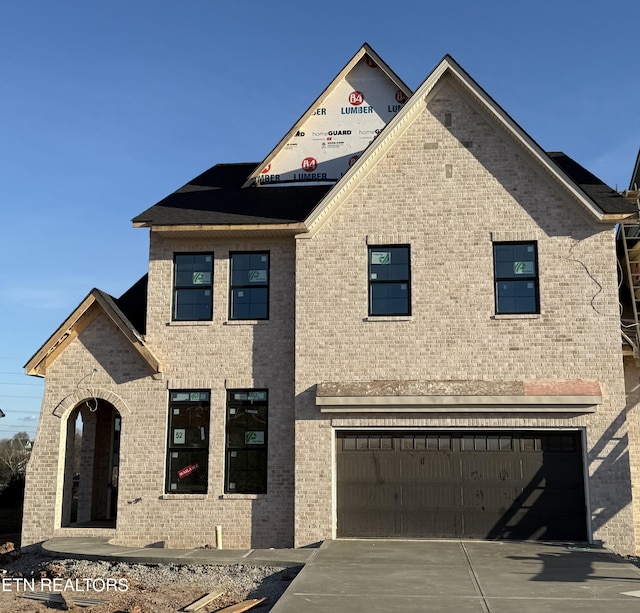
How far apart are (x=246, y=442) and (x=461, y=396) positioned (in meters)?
4.87

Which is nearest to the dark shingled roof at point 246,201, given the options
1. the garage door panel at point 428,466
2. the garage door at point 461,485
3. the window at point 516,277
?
the window at point 516,277

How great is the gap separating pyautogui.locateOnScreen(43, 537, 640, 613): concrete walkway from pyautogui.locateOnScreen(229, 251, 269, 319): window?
5.28 meters

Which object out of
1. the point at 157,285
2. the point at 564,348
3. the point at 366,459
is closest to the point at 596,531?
the point at 564,348

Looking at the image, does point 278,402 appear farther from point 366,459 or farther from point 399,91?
point 399,91

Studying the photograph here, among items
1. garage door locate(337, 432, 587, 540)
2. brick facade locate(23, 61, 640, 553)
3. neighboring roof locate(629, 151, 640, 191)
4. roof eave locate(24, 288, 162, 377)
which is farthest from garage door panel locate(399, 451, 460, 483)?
neighboring roof locate(629, 151, 640, 191)

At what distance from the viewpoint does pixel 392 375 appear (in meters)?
16.0

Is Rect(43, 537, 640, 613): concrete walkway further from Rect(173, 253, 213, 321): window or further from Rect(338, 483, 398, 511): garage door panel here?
Rect(173, 253, 213, 321): window

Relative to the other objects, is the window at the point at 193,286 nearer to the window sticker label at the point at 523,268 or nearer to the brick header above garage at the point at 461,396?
the brick header above garage at the point at 461,396

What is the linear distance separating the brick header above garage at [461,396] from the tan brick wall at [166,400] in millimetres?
1477

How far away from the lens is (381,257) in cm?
1662

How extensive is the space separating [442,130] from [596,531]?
9292mm

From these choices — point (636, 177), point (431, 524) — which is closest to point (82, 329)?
point (431, 524)

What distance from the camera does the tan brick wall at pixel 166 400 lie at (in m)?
16.1

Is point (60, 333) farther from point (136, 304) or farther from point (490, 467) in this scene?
point (490, 467)
